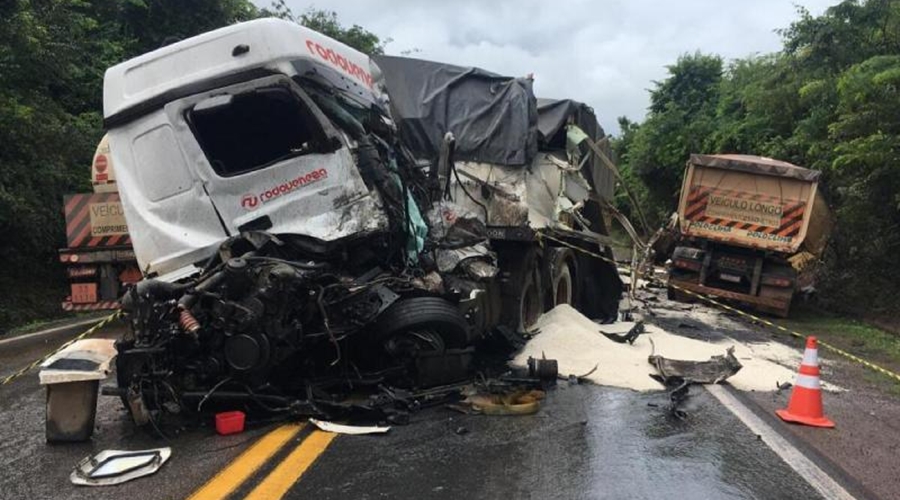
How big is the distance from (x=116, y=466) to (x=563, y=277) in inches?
249

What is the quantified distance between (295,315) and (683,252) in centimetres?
1081

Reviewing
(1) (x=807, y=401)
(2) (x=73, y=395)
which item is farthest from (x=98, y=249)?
(1) (x=807, y=401)

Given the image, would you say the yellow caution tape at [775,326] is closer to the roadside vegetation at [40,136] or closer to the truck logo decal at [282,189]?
the truck logo decal at [282,189]

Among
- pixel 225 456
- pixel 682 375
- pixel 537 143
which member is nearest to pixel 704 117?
pixel 537 143

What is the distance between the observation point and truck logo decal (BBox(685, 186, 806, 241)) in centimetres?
1305

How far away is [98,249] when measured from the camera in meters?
9.51

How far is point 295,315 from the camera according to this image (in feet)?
15.3

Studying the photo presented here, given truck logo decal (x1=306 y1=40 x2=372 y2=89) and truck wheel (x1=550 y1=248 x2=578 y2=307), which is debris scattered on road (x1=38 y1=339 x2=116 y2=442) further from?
truck wheel (x1=550 y1=248 x2=578 y2=307)

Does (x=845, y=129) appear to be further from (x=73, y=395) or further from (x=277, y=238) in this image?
(x=73, y=395)

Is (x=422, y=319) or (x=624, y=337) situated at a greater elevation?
(x=422, y=319)

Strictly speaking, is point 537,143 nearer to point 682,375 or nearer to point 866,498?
point 682,375

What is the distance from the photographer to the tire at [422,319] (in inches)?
199

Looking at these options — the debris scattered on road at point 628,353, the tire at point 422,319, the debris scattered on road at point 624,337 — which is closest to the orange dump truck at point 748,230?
the debris scattered on road at point 628,353

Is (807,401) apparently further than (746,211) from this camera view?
No
